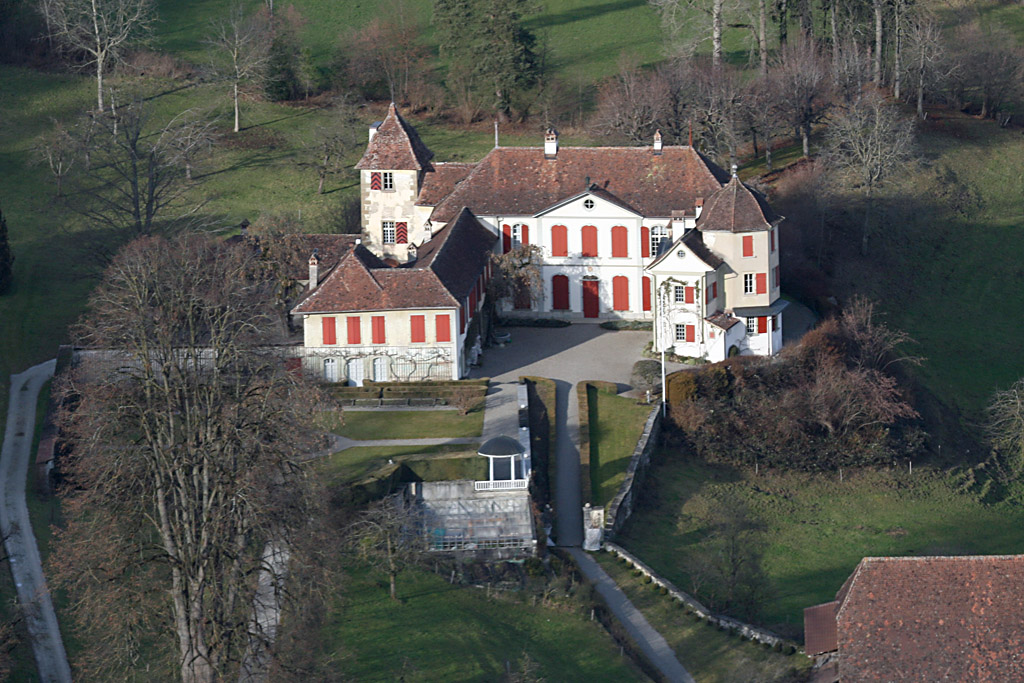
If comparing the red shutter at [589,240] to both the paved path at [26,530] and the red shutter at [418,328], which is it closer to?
the red shutter at [418,328]

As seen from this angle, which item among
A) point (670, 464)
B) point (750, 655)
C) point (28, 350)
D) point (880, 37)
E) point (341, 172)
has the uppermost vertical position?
point (880, 37)

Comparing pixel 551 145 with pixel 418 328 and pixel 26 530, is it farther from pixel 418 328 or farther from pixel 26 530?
pixel 26 530

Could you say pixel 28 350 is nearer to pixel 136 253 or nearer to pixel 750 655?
pixel 136 253

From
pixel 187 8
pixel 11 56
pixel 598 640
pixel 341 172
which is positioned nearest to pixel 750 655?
pixel 598 640

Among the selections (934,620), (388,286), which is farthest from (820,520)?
(388,286)

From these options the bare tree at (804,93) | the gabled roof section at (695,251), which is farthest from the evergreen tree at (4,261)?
the bare tree at (804,93)

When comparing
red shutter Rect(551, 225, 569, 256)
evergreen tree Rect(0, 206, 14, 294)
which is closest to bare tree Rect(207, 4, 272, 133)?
evergreen tree Rect(0, 206, 14, 294)

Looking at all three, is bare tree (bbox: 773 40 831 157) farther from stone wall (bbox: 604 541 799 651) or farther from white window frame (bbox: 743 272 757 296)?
stone wall (bbox: 604 541 799 651)
